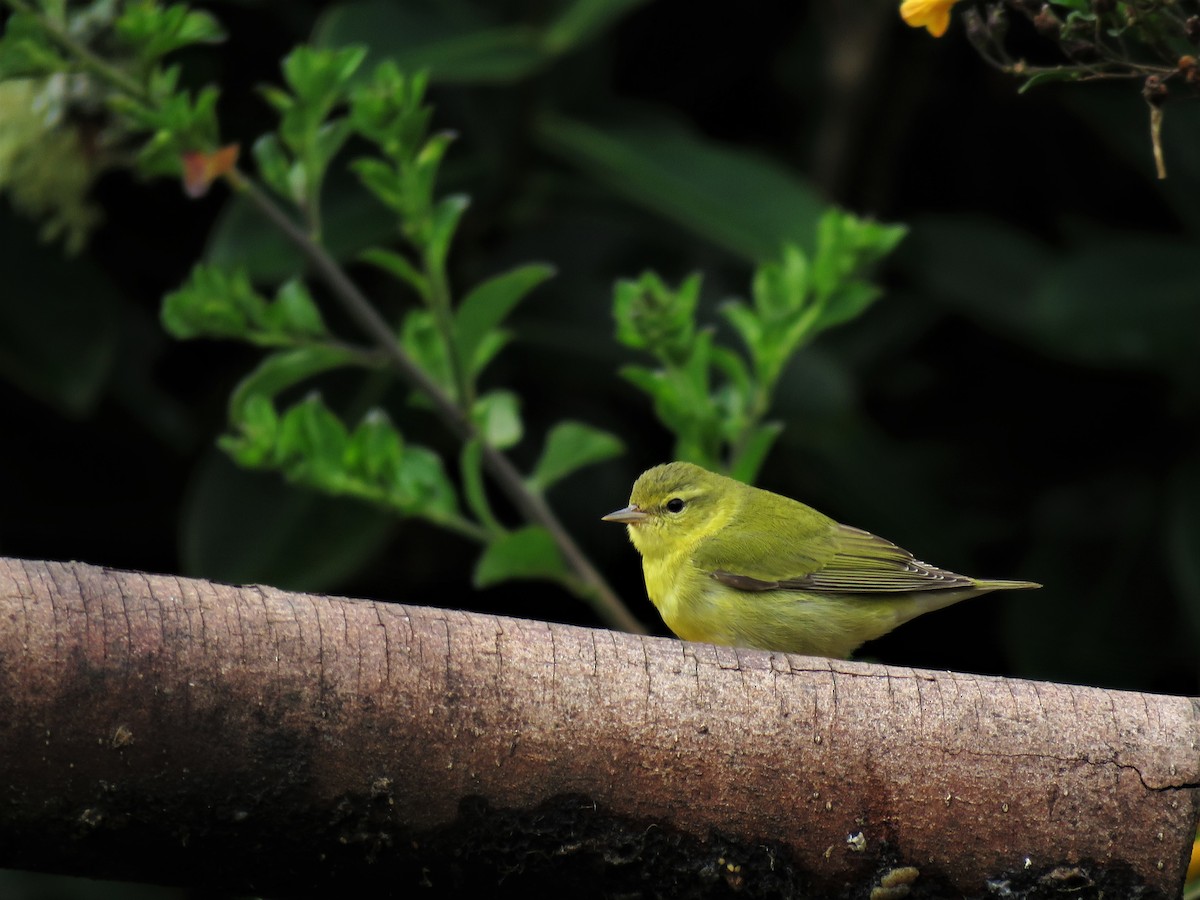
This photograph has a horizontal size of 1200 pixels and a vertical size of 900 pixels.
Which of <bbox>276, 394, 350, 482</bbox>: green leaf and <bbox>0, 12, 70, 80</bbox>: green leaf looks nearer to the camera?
<bbox>0, 12, 70, 80</bbox>: green leaf

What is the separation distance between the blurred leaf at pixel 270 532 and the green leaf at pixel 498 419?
714 mm

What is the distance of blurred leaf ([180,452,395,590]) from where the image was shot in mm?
4078

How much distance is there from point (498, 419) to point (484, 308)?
29 centimetres

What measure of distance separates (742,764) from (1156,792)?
629 millimetres

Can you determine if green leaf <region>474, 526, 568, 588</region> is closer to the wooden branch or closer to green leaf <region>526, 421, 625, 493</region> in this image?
green leaf <region>526, 421, 625, 493</region>

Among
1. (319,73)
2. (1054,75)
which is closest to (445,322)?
(319,73)

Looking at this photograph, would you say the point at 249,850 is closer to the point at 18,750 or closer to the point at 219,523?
the point at 18,750

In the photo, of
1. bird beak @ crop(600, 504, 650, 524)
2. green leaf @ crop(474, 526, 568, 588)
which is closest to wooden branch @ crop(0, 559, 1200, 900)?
green leaf @ crop(474, 526, 568, 588)

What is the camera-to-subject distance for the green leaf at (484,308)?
333 centimetres

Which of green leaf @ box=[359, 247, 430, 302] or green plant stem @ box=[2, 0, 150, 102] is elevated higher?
green plant stem @ box=[2, 0, 150, 102]

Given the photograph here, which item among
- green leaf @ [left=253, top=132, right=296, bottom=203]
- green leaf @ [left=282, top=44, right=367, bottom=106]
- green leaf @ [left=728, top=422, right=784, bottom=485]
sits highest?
green leaf @ [left=282, top=44, right=367, bottom=106]

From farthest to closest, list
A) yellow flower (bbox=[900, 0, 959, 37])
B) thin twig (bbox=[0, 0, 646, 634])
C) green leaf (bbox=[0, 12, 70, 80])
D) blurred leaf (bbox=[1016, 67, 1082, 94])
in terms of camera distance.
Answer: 1. thin twig (bbox=[0, 0, 646, 634])
2. green leaf (bbox=[0, 12, 70, 80])
3. yellow flower (bbox=[900, 0, 959, 37])
4. blurred leaf (bbox=[1016, 67, 1082, 94])

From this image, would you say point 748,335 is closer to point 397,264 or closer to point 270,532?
point 397,264

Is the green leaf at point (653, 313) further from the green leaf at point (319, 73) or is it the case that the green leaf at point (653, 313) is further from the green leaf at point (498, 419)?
the green leaf at point (319, 73)
